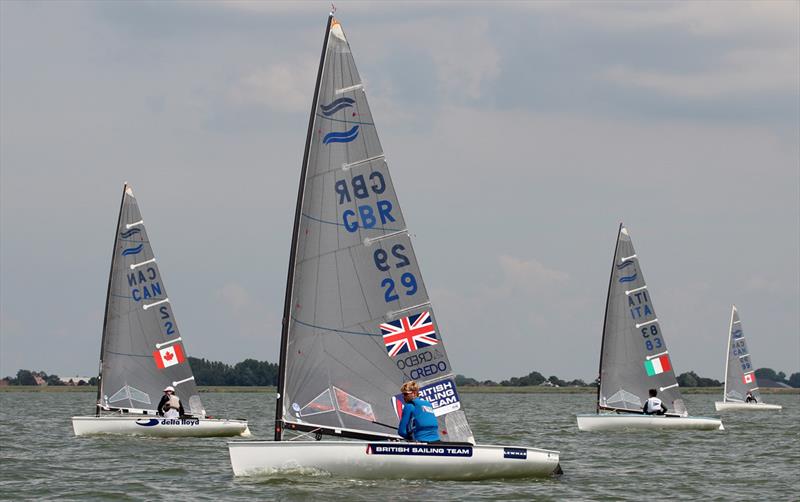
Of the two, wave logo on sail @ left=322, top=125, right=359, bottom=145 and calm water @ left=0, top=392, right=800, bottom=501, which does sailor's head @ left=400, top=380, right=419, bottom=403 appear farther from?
wave logo on sail @ left=322, top=125, right=359, bottom=145

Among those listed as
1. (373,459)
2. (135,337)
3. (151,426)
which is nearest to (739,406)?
(135,337)

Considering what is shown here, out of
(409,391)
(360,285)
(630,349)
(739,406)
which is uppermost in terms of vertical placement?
(360,285)

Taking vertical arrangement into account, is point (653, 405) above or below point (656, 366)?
below

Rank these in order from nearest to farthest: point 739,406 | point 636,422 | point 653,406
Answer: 1. point 636,422
2. point 653,406
3. point 739,406

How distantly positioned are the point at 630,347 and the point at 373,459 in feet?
95.4

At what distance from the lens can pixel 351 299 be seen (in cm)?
2506

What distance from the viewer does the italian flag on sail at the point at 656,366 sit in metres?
50.6

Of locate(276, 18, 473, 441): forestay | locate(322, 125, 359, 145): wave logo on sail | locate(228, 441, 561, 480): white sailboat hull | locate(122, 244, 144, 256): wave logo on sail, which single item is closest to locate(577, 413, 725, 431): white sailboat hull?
locate(122, 244, 144, 256): wave logo on sail

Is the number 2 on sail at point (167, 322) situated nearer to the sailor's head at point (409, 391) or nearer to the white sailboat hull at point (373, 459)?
the white sailboat hull at point (373, 459)

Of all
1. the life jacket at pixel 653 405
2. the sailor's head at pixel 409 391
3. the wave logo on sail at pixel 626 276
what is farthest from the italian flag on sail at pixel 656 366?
the sailor's head at pixel 409 391

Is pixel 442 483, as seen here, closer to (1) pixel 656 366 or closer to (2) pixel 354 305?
(2) pixel 354 305

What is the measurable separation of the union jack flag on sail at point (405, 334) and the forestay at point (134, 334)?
1947 centimetres

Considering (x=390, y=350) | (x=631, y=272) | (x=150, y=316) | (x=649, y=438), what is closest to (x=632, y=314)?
(x=631, y=272)

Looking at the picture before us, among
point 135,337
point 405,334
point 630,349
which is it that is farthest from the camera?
point 630,349
